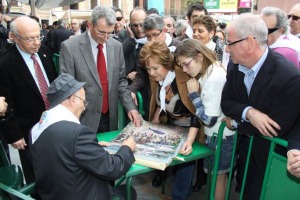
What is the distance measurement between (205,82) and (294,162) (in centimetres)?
91

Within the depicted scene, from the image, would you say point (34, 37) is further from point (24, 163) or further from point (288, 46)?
point (288, 46)

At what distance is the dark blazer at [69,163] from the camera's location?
1618mm

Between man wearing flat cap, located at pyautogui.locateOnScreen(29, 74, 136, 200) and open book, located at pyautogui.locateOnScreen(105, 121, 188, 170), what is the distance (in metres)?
0.26

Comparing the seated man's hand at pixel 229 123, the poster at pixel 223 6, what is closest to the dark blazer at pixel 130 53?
the seated man's hand at pixel 229 123

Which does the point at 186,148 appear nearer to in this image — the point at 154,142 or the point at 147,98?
the point at 154,142

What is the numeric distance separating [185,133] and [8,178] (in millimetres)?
1531

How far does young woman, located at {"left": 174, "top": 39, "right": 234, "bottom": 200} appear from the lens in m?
2.23

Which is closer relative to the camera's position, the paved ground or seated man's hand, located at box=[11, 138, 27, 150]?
seated man's hand, located at box=[11, 138, 27, 150]

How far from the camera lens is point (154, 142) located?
2.34 m

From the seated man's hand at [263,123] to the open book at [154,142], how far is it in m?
0.64

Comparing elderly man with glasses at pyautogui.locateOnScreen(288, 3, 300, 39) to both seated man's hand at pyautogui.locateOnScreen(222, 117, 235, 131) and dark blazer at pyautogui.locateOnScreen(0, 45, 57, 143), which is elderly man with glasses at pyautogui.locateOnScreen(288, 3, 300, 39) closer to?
seated man's hand at pyautogui.locateOnScreen(222, 117, 235, 131)

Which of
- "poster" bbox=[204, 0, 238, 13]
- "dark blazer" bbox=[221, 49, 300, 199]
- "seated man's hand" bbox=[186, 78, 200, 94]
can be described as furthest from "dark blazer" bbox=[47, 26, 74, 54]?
"poster" bbox=[204, 0, 238, 13]

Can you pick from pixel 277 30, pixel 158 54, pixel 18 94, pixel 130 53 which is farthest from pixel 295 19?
pixel 18 94

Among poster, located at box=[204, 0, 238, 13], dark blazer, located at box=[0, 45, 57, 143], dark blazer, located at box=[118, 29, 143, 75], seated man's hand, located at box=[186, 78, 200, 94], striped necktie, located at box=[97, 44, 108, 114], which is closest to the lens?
seated man's hand, located at box=[186, 78, 200, 94]
